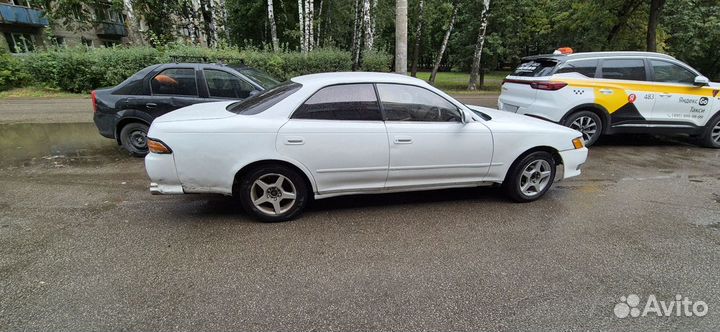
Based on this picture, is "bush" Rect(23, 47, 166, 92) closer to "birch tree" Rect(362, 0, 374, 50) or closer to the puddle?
the puddle

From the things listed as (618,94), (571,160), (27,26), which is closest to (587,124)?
(618,94)

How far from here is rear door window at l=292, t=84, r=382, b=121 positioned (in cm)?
372

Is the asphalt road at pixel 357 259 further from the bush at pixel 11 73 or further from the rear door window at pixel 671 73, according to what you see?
the bush at pixel 11 73

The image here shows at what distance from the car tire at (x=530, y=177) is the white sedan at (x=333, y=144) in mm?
22

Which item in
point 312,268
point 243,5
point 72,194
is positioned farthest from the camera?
point 243,5

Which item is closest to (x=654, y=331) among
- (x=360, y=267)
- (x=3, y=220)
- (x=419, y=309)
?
(x=419, y=309)

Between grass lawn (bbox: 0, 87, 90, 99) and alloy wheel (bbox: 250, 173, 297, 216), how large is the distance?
13171 millimetres

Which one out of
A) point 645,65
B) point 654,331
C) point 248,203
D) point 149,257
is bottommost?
point 654,331

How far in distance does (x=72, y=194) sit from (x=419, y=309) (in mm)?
4630

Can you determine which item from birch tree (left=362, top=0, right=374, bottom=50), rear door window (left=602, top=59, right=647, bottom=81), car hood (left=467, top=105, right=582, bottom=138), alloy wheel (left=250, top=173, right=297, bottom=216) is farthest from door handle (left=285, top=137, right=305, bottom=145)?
birch tree (left=362, top=0, right=374, bottom=50)

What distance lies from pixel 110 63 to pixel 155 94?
9.21 meters

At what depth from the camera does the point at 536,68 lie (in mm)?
6973

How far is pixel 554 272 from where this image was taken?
3.05 m

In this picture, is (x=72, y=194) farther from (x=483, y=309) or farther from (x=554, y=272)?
(x=554, y=272)
